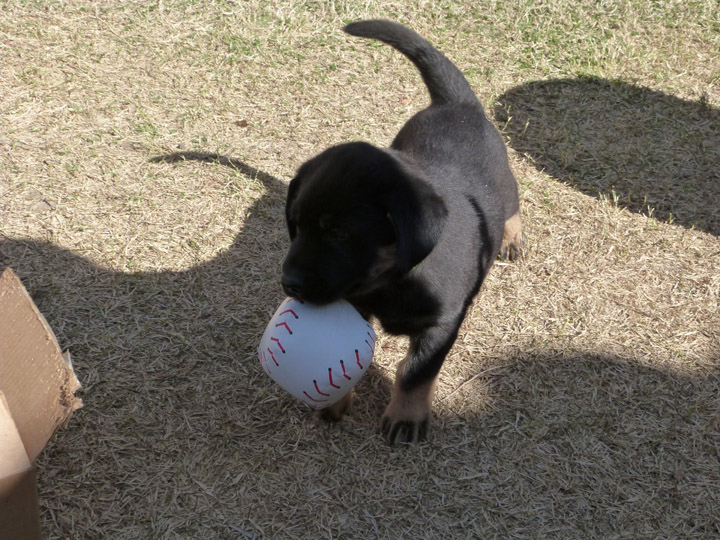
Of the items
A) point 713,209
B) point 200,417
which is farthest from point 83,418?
point 713,209

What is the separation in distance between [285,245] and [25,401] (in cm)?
161

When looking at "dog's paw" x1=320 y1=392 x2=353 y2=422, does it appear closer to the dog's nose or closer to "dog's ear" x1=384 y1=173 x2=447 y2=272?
the dog's nose

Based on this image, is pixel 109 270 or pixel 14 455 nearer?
pixel 14 455

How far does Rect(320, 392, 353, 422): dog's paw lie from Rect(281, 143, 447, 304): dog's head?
52 cm

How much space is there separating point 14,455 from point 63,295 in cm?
134

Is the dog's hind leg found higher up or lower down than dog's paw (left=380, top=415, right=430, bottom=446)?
higher up

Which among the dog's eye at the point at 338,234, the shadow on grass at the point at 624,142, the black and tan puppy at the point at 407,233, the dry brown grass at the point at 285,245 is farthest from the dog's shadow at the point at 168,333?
the shadow on grass at the point at 624,142

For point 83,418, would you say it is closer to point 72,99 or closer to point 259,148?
point 259,148

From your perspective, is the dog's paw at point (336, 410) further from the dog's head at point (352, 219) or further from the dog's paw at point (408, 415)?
the dog's head at point (352, 219)

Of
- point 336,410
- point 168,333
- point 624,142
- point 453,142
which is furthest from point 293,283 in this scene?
point 624,142

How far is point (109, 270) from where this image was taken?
10.9ft

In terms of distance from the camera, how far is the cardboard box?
194 cm

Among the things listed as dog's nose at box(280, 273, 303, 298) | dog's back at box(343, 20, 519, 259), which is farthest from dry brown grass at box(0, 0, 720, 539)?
dog's nose at box(280, 273, 303, 298)

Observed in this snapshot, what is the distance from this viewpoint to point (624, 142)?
14.3ft
